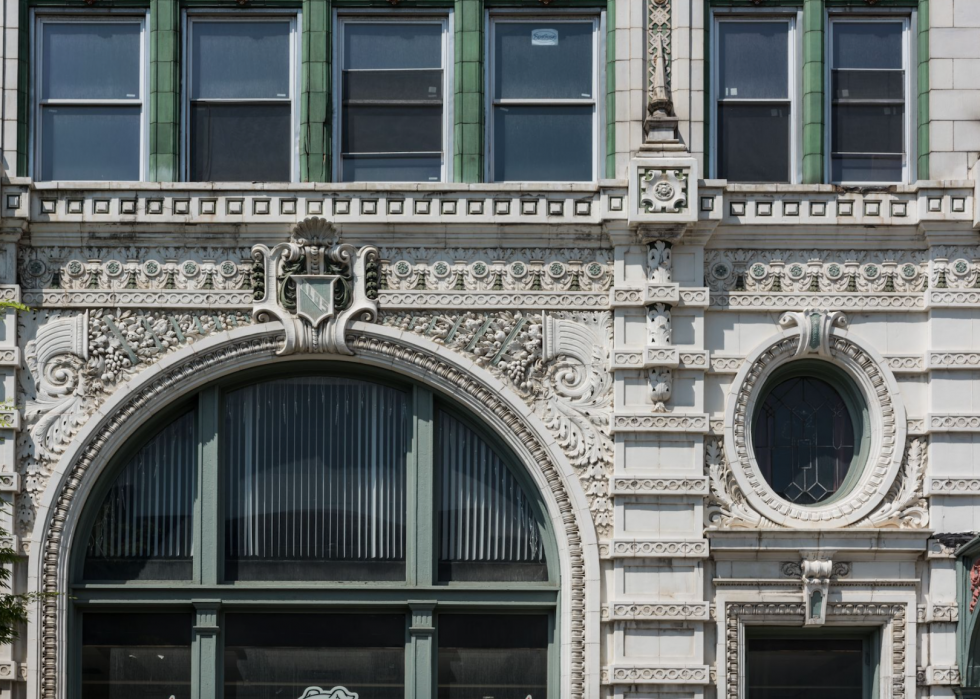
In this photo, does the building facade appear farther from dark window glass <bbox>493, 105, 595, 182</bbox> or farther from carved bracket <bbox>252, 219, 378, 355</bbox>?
dark window glass <bbox>493, 105, 595, 182</bbox>

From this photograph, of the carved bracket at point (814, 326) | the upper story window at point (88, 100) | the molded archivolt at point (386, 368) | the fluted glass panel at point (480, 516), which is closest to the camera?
the molded archivolt at point (386, 368)

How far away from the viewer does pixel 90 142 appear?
17688 millimetres

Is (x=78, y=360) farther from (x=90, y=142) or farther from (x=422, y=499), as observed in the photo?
(x=422, y=499)

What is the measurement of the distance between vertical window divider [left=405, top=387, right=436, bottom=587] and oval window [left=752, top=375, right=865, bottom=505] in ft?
11.7

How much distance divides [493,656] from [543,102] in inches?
243

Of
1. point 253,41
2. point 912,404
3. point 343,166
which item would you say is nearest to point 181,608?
point 343,166

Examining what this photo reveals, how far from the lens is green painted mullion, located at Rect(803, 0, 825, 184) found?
17438mm

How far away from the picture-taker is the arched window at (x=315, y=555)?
17031mm

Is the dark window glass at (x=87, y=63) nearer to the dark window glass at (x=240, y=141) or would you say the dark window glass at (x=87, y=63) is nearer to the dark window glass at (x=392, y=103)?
the dark window glass at (x=240, y=141)

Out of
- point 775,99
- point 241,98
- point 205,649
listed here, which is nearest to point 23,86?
point 241,98

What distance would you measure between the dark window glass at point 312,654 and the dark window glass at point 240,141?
16.2ft

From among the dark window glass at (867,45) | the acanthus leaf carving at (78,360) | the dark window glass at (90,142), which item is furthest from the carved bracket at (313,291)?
the dark window glass at (867,45)

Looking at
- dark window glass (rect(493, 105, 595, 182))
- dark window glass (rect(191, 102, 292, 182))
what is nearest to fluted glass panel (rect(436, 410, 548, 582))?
dark window glass (rect(493, 105, 595, 182))

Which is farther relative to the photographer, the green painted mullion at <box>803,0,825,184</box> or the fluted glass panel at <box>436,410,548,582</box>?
the green painted mullion at <box>803,0,825,184</box>
